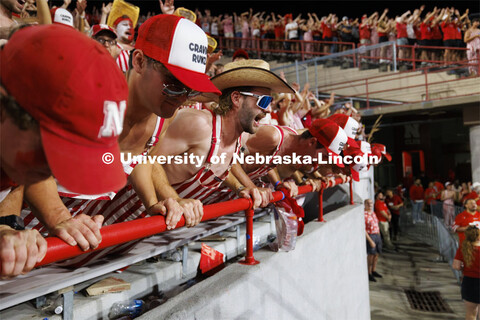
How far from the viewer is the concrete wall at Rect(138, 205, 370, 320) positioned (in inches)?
73.0

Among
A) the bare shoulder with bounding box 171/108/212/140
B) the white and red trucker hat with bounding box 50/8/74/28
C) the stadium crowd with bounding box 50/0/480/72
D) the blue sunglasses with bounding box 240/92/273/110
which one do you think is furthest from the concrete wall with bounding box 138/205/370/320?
the stadium crowd with bounding box 50/0/480/72

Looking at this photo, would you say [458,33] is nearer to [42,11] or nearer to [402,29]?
[402,29]

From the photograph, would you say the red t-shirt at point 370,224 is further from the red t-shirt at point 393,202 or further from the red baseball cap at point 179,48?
the red baseball cap at point 179,48

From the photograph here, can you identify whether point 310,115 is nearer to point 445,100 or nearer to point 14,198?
point 14,198

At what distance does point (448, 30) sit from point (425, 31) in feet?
2.85

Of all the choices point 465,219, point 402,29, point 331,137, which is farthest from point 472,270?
point 402,29

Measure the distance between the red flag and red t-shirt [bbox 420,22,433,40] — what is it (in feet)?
49.3

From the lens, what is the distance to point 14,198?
1.43 metres

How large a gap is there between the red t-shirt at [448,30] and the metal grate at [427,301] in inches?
401

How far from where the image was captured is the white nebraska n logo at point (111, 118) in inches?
32.4

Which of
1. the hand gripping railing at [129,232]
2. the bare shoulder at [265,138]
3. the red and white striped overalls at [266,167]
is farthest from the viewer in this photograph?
the red and white striped overalls at [266,167]

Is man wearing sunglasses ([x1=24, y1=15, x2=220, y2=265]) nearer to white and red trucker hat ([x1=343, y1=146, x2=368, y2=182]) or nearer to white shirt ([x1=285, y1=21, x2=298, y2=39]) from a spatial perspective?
white and red trucker hat ([x1=343, y1=146, x2=368, y2=182])

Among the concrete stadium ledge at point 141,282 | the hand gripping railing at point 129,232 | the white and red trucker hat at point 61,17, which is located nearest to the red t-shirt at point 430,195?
the concrete stadium ledge at point 141,282

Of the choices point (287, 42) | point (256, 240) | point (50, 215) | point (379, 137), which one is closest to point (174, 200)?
point (50, 215)
